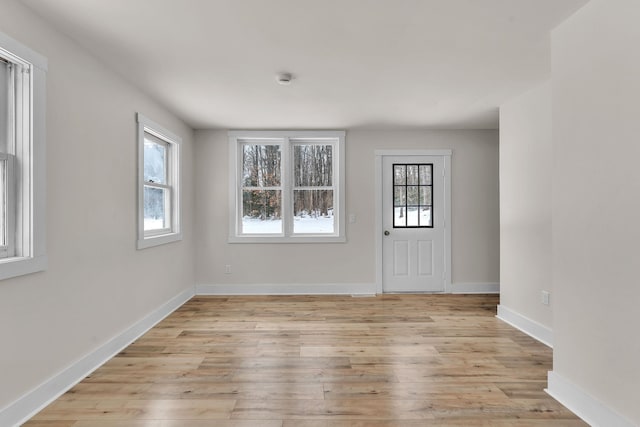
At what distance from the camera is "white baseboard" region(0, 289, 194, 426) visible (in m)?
1.94

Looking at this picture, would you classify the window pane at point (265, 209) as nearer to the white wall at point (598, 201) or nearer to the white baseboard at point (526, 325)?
the white baseboard at point (526, 325)

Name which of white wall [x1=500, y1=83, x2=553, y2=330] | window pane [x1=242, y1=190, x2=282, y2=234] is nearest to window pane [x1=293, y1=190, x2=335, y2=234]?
window pane [x1=242, y1=190, x2=282, y2=234]

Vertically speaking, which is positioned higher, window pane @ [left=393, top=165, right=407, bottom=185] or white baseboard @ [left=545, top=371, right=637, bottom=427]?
window pane @ [left=393, top=165, right=407, bottom=185]

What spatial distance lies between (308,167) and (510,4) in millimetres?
3456

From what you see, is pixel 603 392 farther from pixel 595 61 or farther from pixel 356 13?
pixel 356 13

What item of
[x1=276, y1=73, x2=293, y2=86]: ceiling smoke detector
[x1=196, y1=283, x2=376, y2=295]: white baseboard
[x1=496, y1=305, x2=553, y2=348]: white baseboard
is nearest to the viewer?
[x1=276, y1=73, x2=293, y2=86]: ceiling smoke detector

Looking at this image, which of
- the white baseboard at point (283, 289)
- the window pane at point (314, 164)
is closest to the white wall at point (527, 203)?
the white baseboard at point (283, 289)

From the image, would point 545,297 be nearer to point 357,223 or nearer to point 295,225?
point 357,223

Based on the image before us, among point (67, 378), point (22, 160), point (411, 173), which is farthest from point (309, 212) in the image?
point (22, 160)

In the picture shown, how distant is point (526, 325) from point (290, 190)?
130 inches

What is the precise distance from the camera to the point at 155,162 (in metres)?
3.99

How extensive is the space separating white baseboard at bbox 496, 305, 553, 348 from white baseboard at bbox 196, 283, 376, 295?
1728 mm

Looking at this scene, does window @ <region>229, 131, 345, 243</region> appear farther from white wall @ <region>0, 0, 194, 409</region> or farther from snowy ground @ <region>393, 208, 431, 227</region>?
white wall @ <region>0, 0, 194, 409</region>

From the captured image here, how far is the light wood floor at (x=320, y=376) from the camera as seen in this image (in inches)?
81.0
